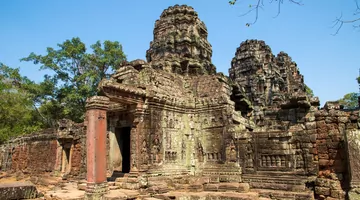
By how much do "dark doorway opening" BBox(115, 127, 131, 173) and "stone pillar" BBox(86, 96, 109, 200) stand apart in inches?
111

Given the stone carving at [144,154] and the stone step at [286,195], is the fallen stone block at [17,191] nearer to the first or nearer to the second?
the stone carving at [144,154]

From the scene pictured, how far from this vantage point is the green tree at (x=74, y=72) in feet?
79.1

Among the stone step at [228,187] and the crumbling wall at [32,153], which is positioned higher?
the crumbling wall at [32,153]

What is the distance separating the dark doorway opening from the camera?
39.6 ft

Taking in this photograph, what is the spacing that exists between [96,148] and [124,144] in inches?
141

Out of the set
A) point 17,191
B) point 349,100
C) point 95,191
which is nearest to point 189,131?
point 95,191

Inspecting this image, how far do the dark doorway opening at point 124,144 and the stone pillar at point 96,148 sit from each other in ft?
9.29

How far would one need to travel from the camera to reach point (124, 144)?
491 inches

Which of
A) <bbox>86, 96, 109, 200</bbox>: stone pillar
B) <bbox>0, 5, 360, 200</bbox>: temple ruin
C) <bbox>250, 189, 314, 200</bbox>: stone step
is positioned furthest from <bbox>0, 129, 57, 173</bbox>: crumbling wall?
<bbox>250, 189, 314, 200</bbox>: stone step

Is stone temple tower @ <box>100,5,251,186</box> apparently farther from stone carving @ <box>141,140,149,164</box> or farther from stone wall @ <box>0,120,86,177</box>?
stone wall @ <box>0,120,86,177</box>

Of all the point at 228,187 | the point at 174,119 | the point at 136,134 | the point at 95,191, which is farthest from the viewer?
the point at 174,119

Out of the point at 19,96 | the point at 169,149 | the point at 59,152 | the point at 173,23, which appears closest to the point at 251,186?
the point at 169,149

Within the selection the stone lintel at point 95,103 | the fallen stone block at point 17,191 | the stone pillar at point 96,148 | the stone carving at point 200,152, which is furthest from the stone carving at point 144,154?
the fallen stone block at point 17,191

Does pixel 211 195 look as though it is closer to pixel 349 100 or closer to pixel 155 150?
pixel 155 150
